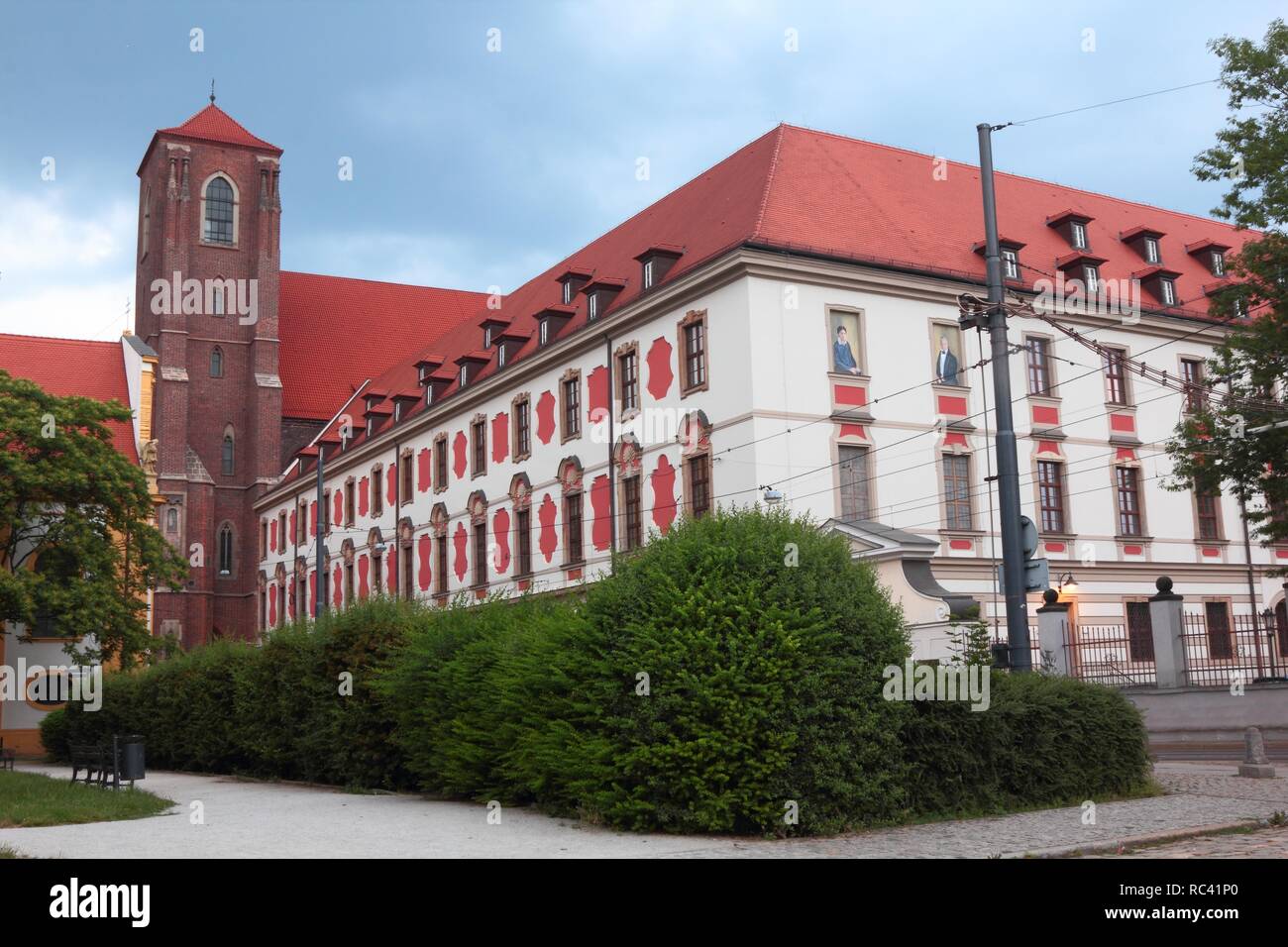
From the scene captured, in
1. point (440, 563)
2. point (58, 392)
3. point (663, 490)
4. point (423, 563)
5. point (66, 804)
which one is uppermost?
point (58, 392)

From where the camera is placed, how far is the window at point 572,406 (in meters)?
39.2

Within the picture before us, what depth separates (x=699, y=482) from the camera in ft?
109

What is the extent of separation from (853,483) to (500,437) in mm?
15324

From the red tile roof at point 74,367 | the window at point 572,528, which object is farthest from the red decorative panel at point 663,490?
the red tile roof at point 74,367

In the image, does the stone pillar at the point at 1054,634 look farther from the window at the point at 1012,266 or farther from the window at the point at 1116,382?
the window at the point at 1116,382

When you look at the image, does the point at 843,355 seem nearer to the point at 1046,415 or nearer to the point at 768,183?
the point at 768,183

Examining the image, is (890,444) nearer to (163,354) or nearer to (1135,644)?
(1135,644)

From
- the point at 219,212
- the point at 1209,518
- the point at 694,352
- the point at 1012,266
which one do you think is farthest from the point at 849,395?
the point at 219,212

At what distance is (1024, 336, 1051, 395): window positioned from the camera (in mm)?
36406

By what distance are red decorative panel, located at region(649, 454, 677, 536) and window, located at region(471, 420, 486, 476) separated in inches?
456

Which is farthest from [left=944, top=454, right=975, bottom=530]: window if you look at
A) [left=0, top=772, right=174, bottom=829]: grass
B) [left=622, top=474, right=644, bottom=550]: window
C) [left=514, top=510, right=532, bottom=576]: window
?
[left=0, top=772, right=174, bottom=829]: grass

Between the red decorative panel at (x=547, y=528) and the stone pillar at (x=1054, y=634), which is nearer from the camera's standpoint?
the stone pillar at (x=1054, y=634)

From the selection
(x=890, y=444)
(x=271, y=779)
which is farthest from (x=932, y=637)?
(x=271, y=779)

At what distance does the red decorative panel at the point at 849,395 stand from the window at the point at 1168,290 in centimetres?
1227
